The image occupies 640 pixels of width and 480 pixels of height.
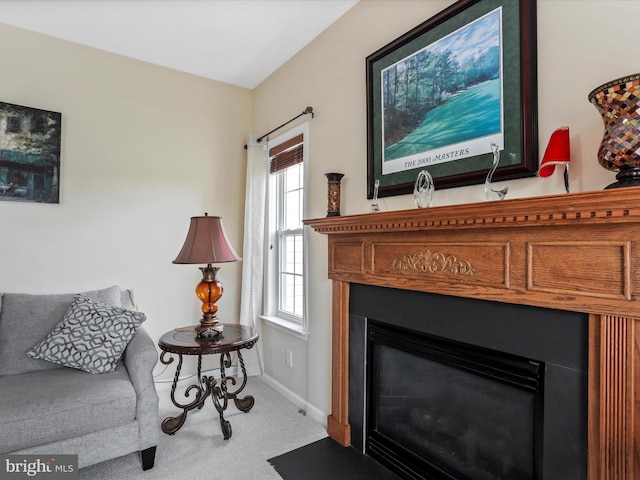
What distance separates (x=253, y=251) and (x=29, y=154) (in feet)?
5.80

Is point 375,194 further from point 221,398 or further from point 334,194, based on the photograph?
point 221,398

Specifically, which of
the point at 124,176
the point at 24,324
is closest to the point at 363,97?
the point at 124,176

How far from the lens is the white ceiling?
7.66 feet

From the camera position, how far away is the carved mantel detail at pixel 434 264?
1473 millimetres

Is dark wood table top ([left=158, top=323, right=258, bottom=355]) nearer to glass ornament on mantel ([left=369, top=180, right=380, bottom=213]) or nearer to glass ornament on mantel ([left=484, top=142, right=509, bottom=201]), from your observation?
glass ornament on mantel ([left=369, top=180, right=380, bottom=213])

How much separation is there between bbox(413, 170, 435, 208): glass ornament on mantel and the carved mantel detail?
23 cm

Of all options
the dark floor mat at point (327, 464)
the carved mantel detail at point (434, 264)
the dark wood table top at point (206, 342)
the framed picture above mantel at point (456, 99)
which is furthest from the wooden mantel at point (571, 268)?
the dark wood table top at point (206, 342)

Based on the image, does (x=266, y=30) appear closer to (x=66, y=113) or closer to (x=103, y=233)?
(x=66, y=113)

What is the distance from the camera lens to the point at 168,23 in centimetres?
253

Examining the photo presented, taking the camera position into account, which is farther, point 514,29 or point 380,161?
point 380,161

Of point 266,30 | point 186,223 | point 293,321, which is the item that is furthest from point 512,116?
point 186,223

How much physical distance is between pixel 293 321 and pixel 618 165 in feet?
8.03

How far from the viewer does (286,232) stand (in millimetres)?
3158

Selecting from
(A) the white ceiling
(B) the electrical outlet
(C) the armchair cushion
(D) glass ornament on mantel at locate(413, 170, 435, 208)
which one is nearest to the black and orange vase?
(D) glass ornament on mantel at locate(413, 170, 435, 208)
